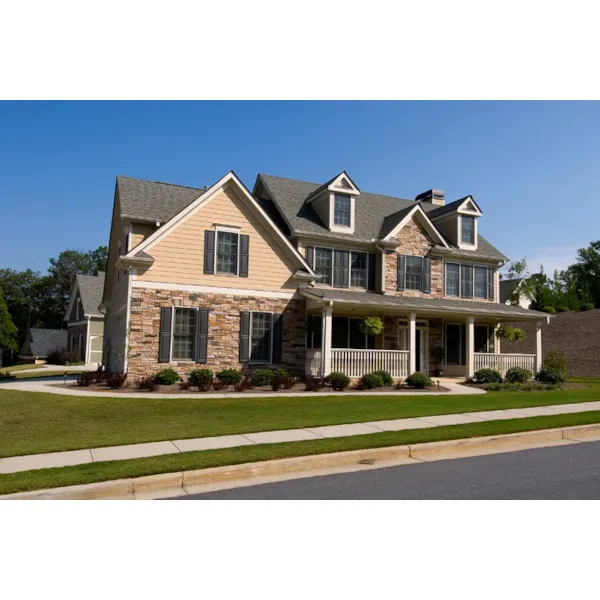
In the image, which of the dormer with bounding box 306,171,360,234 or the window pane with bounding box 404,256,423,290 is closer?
the dormer with bounding box 306,171,360,234

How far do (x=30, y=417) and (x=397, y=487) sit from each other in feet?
30.5

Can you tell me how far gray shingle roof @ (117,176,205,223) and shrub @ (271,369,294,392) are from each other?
6.82 meters

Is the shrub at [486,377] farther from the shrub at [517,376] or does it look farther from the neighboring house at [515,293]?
the neighboring house at [515,293]

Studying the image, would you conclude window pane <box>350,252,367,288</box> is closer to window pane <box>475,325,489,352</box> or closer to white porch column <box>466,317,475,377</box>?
white porch column <box>466,317,475,377</box>

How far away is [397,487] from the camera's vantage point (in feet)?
24.1

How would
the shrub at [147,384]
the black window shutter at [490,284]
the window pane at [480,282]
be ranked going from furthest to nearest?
1. the black window shutter at [490,284]
2. the window pane at [480,282]
3. the shrub at [147,384]

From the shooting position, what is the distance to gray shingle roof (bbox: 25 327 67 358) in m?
48.6

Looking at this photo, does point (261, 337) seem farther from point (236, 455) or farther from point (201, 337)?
point (236, 455)

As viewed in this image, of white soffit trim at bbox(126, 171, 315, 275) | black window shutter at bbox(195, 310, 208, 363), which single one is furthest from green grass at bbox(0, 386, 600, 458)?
white soffit trim at bbox(126, 171, 315, 275)

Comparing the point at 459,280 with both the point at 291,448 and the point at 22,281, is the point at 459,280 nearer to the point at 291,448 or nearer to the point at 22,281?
the point at 291,448

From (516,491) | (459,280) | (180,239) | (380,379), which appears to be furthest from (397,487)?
(459,280)

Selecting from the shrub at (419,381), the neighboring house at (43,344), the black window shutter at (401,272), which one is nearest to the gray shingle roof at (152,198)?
the black window shutter at (401,272)

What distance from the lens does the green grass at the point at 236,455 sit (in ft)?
24.6

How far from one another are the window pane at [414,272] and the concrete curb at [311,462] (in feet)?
43.9
